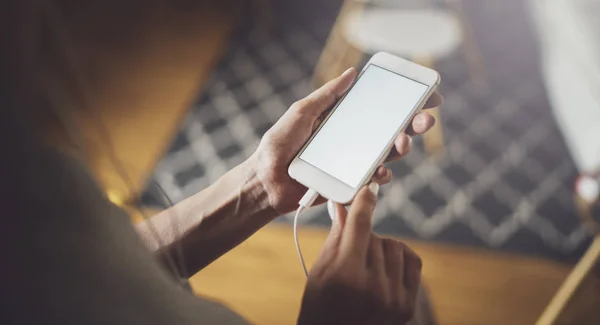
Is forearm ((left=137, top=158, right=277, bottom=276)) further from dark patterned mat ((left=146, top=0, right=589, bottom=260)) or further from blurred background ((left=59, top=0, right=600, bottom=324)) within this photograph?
dark patterned mat ((left=146, top=0, right=589, bottom=260))

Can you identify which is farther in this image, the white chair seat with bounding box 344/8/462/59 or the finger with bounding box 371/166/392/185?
the white chair seat with bounding box 344/8/462/59

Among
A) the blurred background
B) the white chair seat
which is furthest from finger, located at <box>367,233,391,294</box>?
the white chair seat

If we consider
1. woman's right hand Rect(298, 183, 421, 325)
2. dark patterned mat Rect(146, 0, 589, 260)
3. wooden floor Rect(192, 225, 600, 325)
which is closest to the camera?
woman's right hand Rect(298, 183, 421, 325)

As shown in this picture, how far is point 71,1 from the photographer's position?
0.38 m

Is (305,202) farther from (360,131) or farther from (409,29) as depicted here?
(409,29)

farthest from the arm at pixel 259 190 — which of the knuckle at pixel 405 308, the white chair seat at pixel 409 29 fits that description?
the white chair seat at pixel 409 29

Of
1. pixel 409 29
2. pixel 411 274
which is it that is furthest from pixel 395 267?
pixel 409 29

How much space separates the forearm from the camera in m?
0.42

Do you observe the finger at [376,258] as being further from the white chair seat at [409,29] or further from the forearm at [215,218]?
the white chair seat at [409,29]

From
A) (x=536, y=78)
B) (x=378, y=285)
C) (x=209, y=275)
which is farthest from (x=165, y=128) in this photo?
(x=536, y=78)

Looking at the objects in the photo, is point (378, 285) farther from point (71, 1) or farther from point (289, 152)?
point (71, 1)

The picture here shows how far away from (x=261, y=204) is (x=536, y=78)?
58.6 inches

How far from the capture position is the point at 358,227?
15.8 inches

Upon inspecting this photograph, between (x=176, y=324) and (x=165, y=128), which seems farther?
(x=165, y=128)
